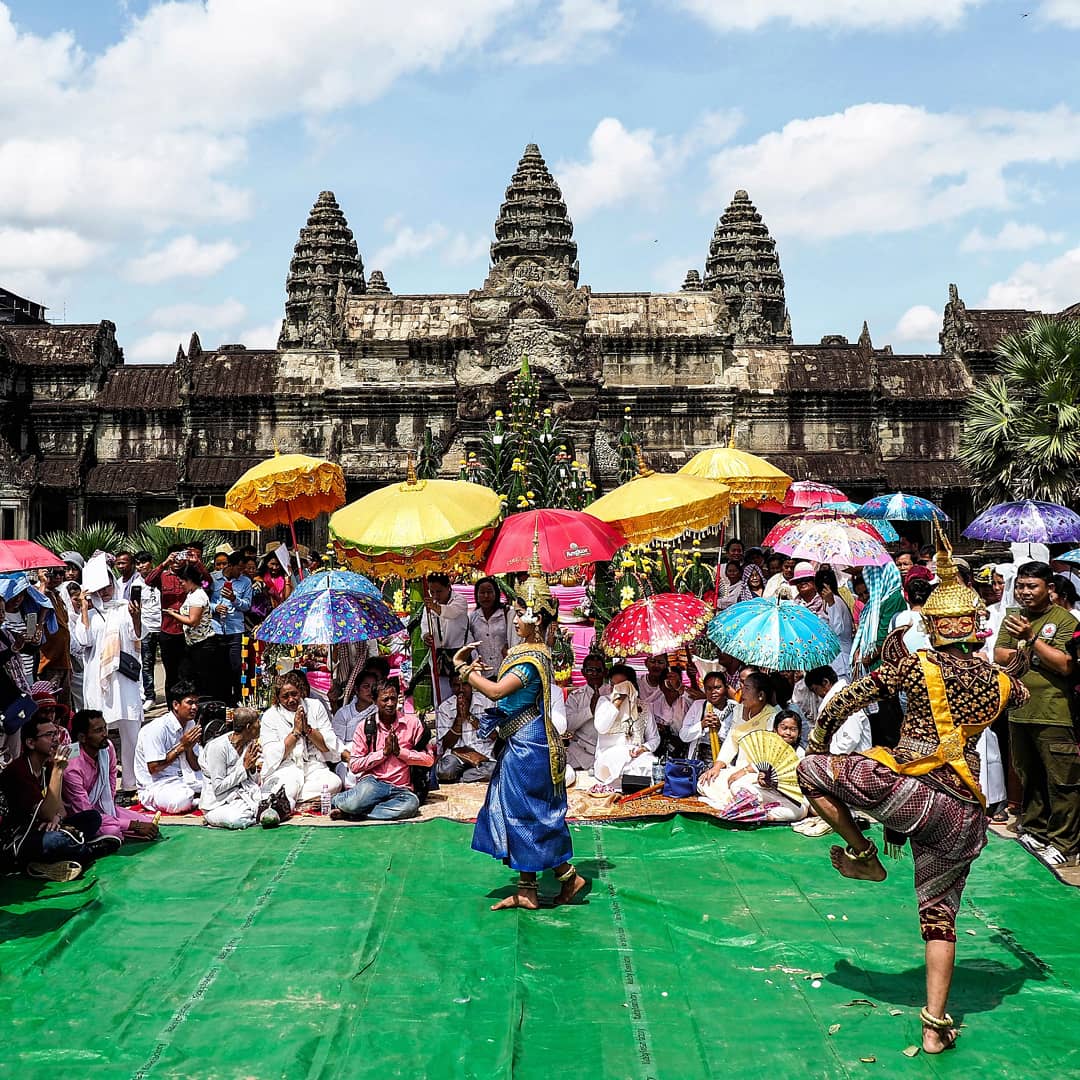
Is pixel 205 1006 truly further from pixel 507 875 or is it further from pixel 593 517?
pixel 593 517

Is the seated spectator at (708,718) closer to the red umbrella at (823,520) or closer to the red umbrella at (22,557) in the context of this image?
the red umbrella at (823,520)

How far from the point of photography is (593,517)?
10039 millimetres

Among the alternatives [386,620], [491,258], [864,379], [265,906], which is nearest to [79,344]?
[491,258]

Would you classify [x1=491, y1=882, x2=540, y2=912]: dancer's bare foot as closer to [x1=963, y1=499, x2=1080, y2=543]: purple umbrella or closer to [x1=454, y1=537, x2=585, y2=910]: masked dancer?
[x1=454, y1=537, x2=585, y2=910]: masked dancer

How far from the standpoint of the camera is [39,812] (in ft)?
23.2

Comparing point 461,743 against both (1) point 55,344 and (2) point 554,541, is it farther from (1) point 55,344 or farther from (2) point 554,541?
(1) point 55,344

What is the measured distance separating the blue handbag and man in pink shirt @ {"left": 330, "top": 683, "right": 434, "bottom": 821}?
1.88 meters

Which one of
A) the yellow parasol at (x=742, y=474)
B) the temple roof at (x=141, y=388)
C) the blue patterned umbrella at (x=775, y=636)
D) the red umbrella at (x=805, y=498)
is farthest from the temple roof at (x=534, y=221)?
the blue patterned umbrella at (x=775, y=636)

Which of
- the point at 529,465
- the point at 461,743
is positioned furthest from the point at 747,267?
the point at 461,743

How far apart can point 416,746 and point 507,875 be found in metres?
2.05

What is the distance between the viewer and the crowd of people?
289 inches

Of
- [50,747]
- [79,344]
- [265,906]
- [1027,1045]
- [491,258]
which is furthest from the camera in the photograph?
[491,258]

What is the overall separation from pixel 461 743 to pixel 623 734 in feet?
4.95

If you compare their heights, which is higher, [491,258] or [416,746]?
[491,258]
